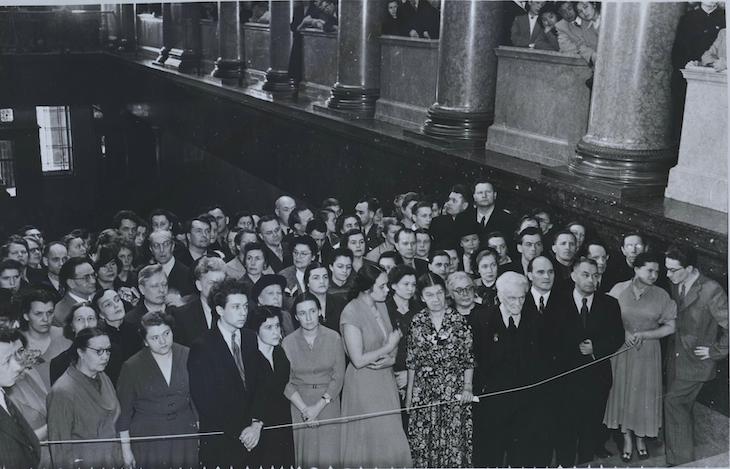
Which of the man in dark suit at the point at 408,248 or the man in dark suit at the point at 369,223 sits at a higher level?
the man in dark suit at the point at 408,248

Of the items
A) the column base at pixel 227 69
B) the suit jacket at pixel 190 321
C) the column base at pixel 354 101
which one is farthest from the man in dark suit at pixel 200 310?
the column base at pixel 227 69

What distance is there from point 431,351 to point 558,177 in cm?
225

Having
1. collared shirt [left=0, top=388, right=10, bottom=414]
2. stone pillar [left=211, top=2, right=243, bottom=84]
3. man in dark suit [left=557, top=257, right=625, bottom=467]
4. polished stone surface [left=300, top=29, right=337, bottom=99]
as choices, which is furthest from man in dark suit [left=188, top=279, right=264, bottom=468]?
stone pillar [left=211, top=2, right=243, bottom=84]

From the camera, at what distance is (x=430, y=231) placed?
213 inches

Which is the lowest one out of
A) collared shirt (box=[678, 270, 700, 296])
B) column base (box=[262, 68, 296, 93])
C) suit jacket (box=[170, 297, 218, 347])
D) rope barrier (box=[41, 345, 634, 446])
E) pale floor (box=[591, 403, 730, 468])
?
pale floor (box=[591, 403, 730, 468])

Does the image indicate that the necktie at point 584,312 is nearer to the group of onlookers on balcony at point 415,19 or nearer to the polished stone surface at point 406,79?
the polished stone surface at point 406,79

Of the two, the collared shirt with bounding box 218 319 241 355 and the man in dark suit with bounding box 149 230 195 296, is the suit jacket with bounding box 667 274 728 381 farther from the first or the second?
the man in dark suit with bounding box 149 230 195 296

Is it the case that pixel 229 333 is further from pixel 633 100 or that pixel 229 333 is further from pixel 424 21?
pixel 424 21

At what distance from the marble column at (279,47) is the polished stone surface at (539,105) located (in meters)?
3.44

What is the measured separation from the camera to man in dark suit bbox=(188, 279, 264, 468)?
3963 mm

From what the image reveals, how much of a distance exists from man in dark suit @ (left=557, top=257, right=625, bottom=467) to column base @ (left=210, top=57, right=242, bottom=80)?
7279 mm

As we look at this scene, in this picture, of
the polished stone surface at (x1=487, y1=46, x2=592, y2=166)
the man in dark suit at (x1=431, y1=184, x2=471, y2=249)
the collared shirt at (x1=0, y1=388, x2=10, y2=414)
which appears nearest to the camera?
the collared shirt at (x1=0, y1=388, x2=10, y2=414)

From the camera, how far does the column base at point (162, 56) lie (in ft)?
35.6

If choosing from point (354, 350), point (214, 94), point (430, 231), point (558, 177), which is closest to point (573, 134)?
point (558, 177)
